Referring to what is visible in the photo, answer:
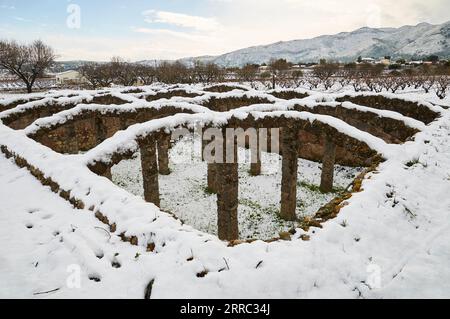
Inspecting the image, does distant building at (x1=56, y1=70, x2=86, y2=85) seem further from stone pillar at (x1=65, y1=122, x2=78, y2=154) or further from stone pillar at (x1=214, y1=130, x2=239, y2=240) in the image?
stone pillar at (x1=214, y1=130, x2=239, y2=240)

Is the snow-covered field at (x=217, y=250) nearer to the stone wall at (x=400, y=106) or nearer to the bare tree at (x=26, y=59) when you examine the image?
the stone wall at (x=400, y=106)

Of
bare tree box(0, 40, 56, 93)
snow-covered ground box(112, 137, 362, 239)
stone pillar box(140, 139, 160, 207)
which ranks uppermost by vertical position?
bare tree box(0, 40, 56, 93)

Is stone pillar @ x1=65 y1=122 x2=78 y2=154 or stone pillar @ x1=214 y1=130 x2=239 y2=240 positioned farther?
stone pillar @ x1=65 y1=122 x2=78 y2=154

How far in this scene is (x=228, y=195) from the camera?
33.2 feet

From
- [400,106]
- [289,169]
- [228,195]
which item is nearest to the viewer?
[228,195]

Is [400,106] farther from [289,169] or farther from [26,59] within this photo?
[26,59]

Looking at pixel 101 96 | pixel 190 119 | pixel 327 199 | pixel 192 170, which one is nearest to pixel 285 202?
pixel 327 199

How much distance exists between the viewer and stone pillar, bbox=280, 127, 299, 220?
37.5ft

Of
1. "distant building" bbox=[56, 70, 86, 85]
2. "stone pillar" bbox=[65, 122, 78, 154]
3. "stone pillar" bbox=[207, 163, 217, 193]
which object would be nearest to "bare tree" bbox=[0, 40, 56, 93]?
"distant building" bbox=[56, 70, 86, 85]

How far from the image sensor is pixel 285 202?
12.2 metres

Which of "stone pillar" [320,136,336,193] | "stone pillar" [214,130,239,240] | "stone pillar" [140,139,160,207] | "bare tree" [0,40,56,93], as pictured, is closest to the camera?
"stone pillar" [214,130,239,240]

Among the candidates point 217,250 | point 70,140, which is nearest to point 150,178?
point 217,250

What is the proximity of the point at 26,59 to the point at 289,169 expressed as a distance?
42.4 meters

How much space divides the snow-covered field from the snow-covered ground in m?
6.07
